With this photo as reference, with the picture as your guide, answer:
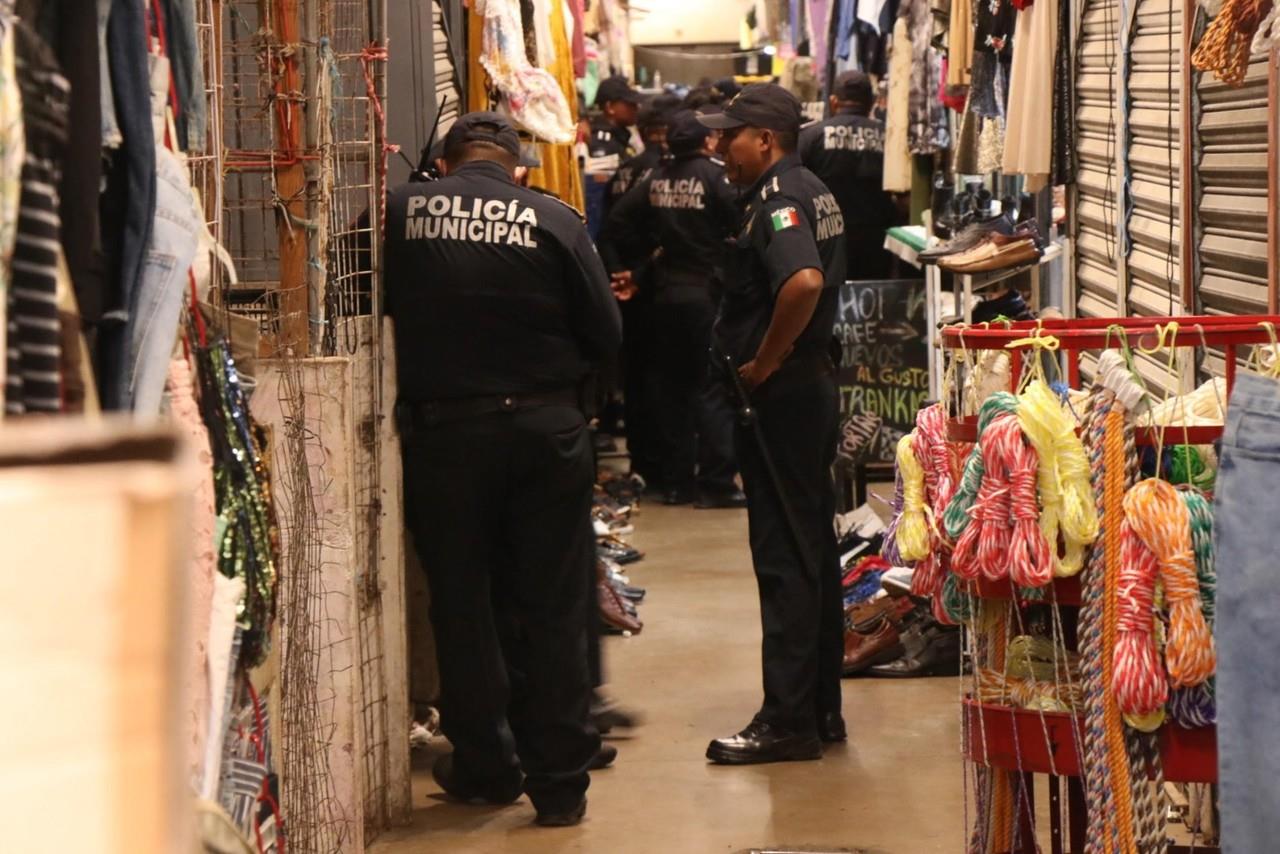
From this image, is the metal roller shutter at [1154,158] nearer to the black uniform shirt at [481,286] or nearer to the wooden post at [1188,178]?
the wooden post at [1188,178]

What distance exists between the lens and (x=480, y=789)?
5281 mm

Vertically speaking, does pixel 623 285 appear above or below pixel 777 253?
below

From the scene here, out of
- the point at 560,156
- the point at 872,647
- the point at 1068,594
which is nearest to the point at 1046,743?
the point at 1068,594

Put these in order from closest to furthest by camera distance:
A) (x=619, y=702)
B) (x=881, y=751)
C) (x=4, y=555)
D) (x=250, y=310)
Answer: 1. (x=4, y=555)
2. (x=250, y=310)
3. (x=881, y=751)
4. (x=619, y=702)

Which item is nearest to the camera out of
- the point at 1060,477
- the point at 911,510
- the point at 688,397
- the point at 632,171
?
the point at 1060,477

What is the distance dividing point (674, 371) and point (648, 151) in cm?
153

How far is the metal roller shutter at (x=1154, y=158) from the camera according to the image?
530cm

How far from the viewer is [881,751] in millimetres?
5758

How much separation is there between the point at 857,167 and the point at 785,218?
512cm

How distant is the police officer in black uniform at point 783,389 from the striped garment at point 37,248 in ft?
12.6

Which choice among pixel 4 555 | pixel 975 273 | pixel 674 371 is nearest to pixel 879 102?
pixel 674 371

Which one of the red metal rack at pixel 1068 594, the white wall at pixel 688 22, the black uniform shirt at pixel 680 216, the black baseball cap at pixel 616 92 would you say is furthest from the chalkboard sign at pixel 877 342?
the white wall at pixel 688 22

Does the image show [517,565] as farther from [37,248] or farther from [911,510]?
[37,248]

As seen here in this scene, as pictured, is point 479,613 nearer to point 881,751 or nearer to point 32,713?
point 881,751
